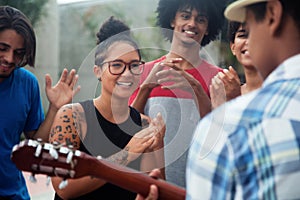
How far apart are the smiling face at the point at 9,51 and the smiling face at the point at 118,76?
1.47ft

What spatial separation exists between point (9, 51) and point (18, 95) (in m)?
0.23

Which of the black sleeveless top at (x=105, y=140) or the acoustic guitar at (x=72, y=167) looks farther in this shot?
the black sleeveless top at (x=105, y=140)

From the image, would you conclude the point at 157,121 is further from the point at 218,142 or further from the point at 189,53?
the point at 218,142

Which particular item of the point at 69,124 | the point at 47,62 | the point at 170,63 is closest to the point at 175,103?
the point at 170,63

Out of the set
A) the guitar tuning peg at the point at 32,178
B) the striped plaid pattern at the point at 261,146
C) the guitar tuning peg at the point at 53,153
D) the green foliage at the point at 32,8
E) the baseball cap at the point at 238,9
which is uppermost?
the green foliage at the point at 32,8

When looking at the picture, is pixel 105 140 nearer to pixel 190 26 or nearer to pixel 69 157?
pixel 69 157

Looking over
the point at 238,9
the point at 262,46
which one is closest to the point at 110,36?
the point at 238,9

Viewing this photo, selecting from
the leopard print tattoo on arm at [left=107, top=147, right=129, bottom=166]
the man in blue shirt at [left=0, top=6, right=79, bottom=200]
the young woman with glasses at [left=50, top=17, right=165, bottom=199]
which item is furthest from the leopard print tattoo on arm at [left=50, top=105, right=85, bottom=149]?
the man in blue shirt at [left=0, top=6, right=79, bottom=200]

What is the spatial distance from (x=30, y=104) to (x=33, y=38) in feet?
1.10

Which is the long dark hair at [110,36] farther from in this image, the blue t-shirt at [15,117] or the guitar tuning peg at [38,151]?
the guitar tuning peg at [38,151]

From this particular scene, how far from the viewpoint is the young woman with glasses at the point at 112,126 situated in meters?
1.70

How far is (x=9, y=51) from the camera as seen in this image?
208cm

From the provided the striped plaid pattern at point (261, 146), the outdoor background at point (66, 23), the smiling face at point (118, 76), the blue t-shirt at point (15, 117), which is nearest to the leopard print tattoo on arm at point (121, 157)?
the smiling face at point (118, 76)

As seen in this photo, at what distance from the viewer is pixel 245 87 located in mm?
2043
